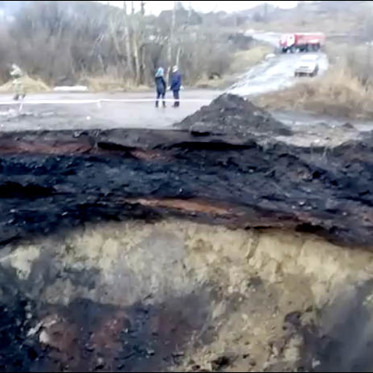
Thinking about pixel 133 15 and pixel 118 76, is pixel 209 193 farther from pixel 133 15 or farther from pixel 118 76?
pixel 133 15

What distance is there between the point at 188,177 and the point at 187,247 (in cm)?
90

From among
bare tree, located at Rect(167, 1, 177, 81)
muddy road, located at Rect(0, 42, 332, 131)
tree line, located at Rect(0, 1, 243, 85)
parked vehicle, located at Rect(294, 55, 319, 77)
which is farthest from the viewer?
tree line, located at Rect(0, 1, 243, 85)

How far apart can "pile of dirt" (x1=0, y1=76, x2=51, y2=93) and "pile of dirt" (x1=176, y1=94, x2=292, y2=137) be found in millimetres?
2404

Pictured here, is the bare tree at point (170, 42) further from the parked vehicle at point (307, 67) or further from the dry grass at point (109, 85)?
the parked vehicle at point (307, 67)

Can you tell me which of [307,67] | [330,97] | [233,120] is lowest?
[233,120]

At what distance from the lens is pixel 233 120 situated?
934 centimetres

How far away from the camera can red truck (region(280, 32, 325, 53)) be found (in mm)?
11219

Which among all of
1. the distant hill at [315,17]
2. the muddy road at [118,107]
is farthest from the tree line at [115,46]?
the distant hill at [315,17]

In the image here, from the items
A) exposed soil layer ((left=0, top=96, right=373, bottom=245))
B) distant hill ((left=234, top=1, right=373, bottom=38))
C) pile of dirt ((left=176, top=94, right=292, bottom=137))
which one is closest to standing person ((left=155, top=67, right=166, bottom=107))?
pile of dirt ((left=176, top=94, right=292, bottom=137))

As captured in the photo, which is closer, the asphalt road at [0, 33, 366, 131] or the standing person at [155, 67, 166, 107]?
the asphalt road at [0, 33, 366, 131]

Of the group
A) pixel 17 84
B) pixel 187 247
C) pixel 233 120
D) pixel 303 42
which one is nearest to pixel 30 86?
pixel 17 84

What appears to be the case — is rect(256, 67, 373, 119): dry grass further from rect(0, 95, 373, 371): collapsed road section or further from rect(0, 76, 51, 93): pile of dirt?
rect(0, 76, 51, 93): pile of dirt

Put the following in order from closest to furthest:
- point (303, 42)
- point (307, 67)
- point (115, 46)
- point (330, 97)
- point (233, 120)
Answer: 1. point (233, 120)
2. point (330, 97)
3. point (307, 67)
4. point (115, 46)
5. point (303, 42)

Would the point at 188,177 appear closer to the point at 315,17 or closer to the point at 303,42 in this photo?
the point at 303,42
